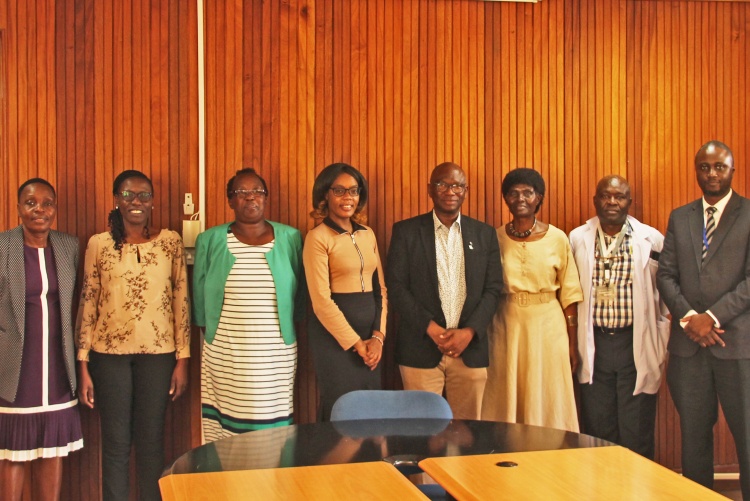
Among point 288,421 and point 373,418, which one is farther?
point 288,421

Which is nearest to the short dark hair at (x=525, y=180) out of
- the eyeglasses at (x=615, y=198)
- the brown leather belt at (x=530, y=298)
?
the eyeglasses at (x=615, y=198)

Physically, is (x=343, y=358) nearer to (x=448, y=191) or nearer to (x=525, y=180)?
(x=448, y=191)

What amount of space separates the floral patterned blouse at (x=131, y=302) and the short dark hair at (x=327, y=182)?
35.3 inches

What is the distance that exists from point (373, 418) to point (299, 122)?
2.41 meters

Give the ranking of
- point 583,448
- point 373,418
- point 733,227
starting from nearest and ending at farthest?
point 583,448
point 373,418
point 733,227

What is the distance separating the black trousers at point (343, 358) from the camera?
4.25m

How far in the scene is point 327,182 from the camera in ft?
14.4

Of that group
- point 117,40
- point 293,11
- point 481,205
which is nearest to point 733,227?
point 481,205

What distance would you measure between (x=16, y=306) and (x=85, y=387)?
23.5 inches

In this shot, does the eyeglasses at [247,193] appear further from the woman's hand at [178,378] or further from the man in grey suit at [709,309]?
the man in grey suit at [709,309]

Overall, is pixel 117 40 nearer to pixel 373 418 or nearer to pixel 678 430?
pixel 373 418

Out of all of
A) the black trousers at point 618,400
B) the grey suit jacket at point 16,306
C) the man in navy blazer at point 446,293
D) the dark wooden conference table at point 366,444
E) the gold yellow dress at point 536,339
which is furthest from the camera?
the black trousers at point 618,400

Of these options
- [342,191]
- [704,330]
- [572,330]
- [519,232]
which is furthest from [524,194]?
[704,330]

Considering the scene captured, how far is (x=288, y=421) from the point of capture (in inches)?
171
